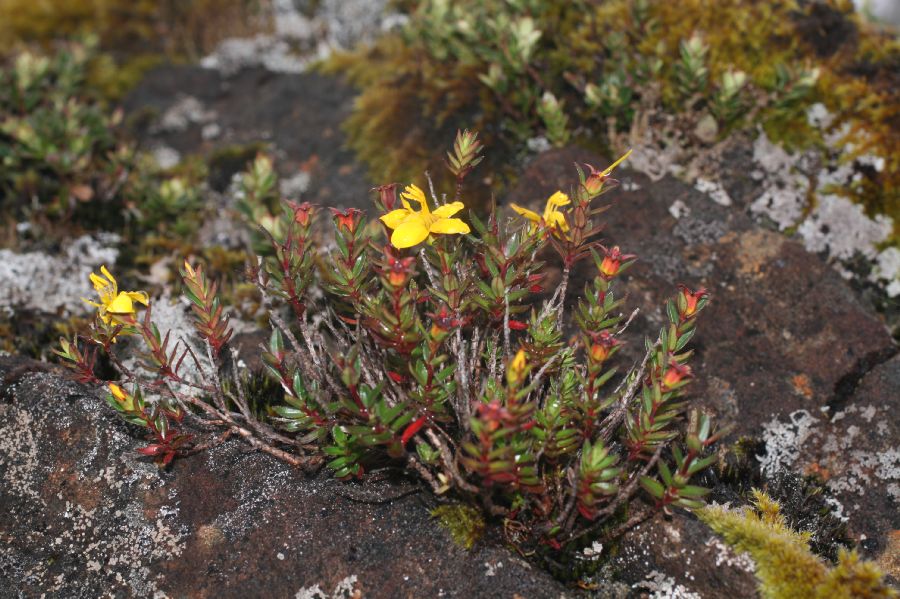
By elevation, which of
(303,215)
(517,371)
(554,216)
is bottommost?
(517,371)

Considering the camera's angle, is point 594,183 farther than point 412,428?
Yes

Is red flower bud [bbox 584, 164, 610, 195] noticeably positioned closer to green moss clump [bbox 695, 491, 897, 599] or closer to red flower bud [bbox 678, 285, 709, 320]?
red flower bud [bbox 678, 285, 709, 320]

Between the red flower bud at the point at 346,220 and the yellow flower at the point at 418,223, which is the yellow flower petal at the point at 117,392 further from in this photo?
the yellow flower at the point at 418,223

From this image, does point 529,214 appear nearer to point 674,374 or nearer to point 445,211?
point 445,211

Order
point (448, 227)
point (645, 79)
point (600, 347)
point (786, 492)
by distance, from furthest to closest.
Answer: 1. point (645, 79)
2. point (786, 492)
3. point (448, 227)
4. point (600, 347)

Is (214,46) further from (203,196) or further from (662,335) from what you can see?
(662,335)

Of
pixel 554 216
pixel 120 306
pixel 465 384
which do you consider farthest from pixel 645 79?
pixel 120 306

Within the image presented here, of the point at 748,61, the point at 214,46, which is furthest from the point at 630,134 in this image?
the point at 214,46

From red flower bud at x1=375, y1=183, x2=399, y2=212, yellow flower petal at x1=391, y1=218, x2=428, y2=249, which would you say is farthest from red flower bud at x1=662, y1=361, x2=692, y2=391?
red flower bud at x1=375, y1=183, x2=399, y2=212
